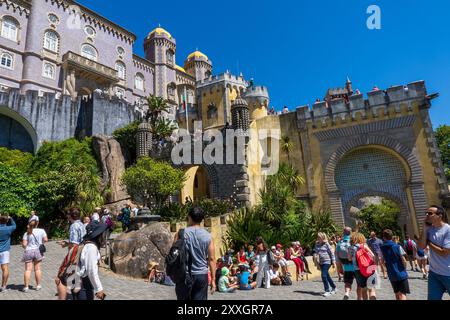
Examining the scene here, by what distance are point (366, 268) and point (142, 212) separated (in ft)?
32.1

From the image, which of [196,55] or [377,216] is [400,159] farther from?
[196,55]

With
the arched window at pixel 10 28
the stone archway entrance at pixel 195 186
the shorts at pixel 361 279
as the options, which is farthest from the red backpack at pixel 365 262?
the arched window at pixel 10 28

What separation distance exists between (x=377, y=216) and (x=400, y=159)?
47.8 ft

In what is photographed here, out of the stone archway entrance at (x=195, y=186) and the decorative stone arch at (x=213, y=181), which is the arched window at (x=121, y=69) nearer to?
the stone archway entrance at (x=195, y=186)

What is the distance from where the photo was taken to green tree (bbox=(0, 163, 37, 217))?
1734 cm

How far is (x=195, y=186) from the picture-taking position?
24641 millimetres

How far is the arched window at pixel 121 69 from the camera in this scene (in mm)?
41325

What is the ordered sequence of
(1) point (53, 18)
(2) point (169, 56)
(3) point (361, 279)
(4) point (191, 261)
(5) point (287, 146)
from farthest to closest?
(2) point (169, 56), (1) point (53, 18), (5) point (287, 146), (3) point (361, 279), (4) point (191, 261)

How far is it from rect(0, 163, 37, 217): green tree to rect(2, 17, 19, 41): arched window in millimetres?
20747

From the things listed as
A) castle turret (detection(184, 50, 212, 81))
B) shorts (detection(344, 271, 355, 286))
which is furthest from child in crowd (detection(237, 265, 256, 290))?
castle turret (detection(184, 50, 212, 81))

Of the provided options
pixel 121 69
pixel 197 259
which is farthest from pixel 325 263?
pixel 121 69

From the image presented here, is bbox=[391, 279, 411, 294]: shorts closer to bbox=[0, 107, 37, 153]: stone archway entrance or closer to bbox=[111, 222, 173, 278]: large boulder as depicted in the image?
bbox=[111, 222, 173, 278]: large boulder
